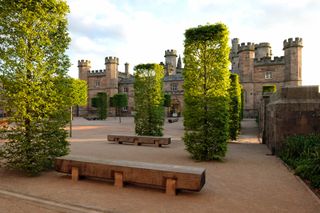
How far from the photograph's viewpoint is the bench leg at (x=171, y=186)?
16.9 ft

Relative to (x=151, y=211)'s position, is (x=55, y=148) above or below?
above

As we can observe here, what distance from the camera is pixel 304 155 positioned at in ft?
25.7

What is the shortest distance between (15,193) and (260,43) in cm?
5009

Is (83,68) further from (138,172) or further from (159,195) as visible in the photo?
(159,195)

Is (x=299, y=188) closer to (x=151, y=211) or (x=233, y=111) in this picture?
(x=151, y=211)

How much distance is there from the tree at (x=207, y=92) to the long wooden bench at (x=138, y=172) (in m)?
3.58

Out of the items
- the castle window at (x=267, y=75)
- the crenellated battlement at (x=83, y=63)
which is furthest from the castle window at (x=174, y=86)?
the crenellated battlement at (x=83, y=63)

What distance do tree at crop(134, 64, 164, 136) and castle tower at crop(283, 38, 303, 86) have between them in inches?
1126

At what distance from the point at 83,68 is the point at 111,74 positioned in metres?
7.61

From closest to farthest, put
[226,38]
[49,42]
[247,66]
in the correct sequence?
[49,42], [226,38], [247,66]

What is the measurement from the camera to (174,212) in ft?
14.1

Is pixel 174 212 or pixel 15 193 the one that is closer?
pixel 174 212

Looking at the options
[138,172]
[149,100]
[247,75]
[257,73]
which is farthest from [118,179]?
[257,73]

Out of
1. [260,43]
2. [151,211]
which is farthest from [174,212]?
[260,43]
